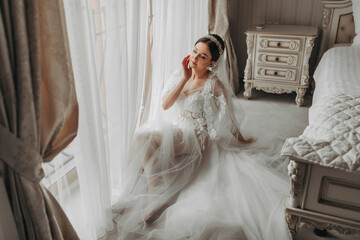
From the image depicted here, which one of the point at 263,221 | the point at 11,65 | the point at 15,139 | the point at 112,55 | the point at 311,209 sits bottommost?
the point at 263,221

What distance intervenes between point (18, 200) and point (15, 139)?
23 cm

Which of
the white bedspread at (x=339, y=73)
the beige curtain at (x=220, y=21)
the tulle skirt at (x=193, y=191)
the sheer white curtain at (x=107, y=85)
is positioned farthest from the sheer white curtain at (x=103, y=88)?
the beige curtain at (x=220, y=21)

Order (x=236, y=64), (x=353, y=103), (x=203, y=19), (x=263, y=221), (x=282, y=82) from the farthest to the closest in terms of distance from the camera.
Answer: (x=236, y=64) → (x=282, y=82) → (x=203, y=19) → (x=353, y=103) → (x=263, y=221)

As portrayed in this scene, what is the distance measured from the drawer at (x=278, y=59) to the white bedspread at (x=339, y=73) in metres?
0.39

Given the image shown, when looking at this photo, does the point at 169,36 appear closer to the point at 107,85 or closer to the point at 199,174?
the point at 107,85

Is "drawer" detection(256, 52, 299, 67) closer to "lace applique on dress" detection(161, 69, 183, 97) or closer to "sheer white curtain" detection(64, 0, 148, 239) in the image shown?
"lace applique on dress" detection(161, 69, 183, 97)

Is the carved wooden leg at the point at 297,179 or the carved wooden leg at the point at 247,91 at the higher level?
the carved wooden leg at the point at 297,179

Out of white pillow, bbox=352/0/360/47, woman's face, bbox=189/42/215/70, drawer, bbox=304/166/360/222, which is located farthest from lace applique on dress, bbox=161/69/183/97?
white pillow, bbox=352/0/360/47

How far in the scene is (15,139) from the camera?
1.11 m

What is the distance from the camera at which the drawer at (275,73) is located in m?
3.55

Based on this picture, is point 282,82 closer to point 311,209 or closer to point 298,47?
point 298,47

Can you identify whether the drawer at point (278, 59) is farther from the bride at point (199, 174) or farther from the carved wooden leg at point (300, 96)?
the bride at point (199, 174)

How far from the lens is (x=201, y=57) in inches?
88.4

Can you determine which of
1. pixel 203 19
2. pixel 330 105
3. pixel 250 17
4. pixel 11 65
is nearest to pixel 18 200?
pixel 11 65
